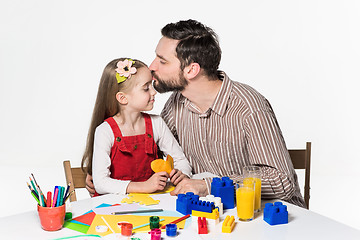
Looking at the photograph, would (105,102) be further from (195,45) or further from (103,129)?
(195,45)

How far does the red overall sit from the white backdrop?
327 cm

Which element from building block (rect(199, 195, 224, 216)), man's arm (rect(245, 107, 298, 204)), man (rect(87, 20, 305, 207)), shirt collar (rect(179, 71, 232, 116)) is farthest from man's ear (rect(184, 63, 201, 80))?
building block (rect(199, 195, 224, 216))

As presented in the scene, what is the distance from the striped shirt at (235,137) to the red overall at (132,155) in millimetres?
265

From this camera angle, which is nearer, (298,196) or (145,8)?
(298,196)

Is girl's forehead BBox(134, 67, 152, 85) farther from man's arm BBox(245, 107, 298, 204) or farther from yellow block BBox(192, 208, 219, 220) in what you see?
yellow block BBox(192, 208, 219, 220)

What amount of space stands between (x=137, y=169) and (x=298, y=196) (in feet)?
2.69

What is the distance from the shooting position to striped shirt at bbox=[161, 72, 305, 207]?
2.15 metres

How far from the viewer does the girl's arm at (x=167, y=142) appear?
2418 mm

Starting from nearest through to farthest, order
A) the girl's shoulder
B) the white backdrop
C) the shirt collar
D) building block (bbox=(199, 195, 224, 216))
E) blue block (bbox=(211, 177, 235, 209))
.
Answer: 1. building block (bbox=(199, 195, 224, 216))
2. blue block (bbox=(211, 177, 235, 209))
3. the girl's shoulder
4. the shirt collar
5. the white backdrop

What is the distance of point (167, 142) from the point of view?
8.01 feet

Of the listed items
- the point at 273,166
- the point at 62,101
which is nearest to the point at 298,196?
the point at 273,166

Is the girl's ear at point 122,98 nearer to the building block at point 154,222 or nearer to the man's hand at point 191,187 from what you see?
the man's hand at point 191,187

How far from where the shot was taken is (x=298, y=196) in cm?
242

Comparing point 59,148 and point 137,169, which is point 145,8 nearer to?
point 59,148
